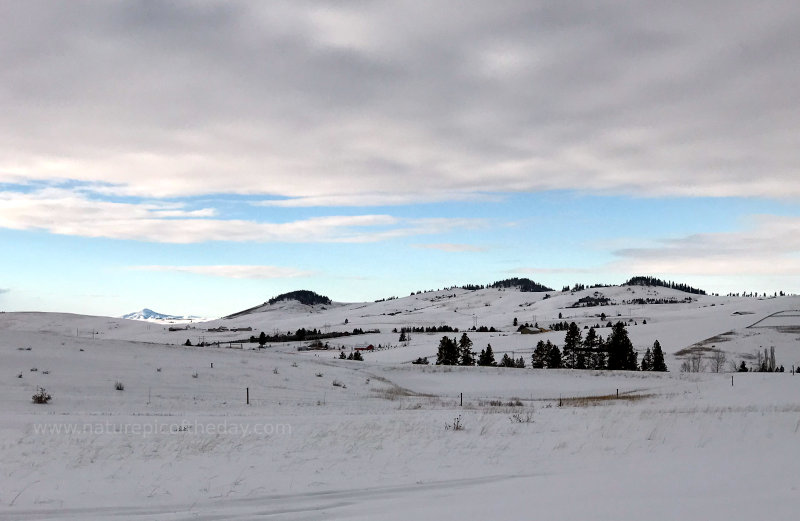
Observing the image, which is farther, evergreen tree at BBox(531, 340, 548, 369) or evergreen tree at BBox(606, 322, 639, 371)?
evergreen tree at BBox(531, 340, 548, 369)

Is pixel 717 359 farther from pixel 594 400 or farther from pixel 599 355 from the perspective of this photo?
pixel 594 400

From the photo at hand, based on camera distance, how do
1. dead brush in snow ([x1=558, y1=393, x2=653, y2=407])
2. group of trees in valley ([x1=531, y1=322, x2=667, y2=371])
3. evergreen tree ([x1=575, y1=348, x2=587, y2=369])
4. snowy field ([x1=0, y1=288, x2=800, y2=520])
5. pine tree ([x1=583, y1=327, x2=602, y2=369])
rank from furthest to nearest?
pine tree ([x1=583, y1=327, x2=602, y2=369])
evergreen tree ([x1=575, y1=348, x2=587, y2=369])
group of trees in valley ([x1=531, y1=322, x2=667, y2=371])
dead brush in snow ([x1=558, y1=393, x2=653, y2=407])
snowy field ([x1=0, y1=288, x2=800, y2=520])

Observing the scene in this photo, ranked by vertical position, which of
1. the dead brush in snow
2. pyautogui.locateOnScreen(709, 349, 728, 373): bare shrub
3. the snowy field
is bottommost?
pyautogui.locateOnScreen(709, 349, 728, 373): bare shrub

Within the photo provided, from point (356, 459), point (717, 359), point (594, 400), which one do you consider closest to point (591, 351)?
point (717, 359)

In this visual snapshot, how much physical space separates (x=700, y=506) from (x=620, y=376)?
1859 inches

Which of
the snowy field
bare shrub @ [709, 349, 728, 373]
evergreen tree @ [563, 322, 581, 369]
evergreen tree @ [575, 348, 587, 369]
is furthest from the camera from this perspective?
bare shrub @ [709, 349, 728, 373]

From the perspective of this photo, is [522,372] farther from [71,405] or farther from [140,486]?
[140,486]

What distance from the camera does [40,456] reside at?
42.6 ft

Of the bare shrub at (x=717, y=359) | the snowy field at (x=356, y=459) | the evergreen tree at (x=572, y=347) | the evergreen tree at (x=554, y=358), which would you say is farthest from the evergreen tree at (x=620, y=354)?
the snowy field at (x=356, y=459)

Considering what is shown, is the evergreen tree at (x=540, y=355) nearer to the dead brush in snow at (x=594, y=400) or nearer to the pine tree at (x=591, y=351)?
the pine tree at (x=591, y=351)

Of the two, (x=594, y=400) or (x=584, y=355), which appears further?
(x=584, y=355)

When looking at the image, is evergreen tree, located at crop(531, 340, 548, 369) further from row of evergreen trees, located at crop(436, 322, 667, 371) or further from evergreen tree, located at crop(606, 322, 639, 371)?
evergreen tree, located at crop(606, 322, 639, 371)

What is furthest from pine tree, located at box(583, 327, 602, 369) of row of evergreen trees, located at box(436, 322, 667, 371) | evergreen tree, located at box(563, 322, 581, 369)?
evergreen tree, located at box(563, 322, 581, 369)

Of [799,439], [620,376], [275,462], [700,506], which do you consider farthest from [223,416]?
[620,376]
